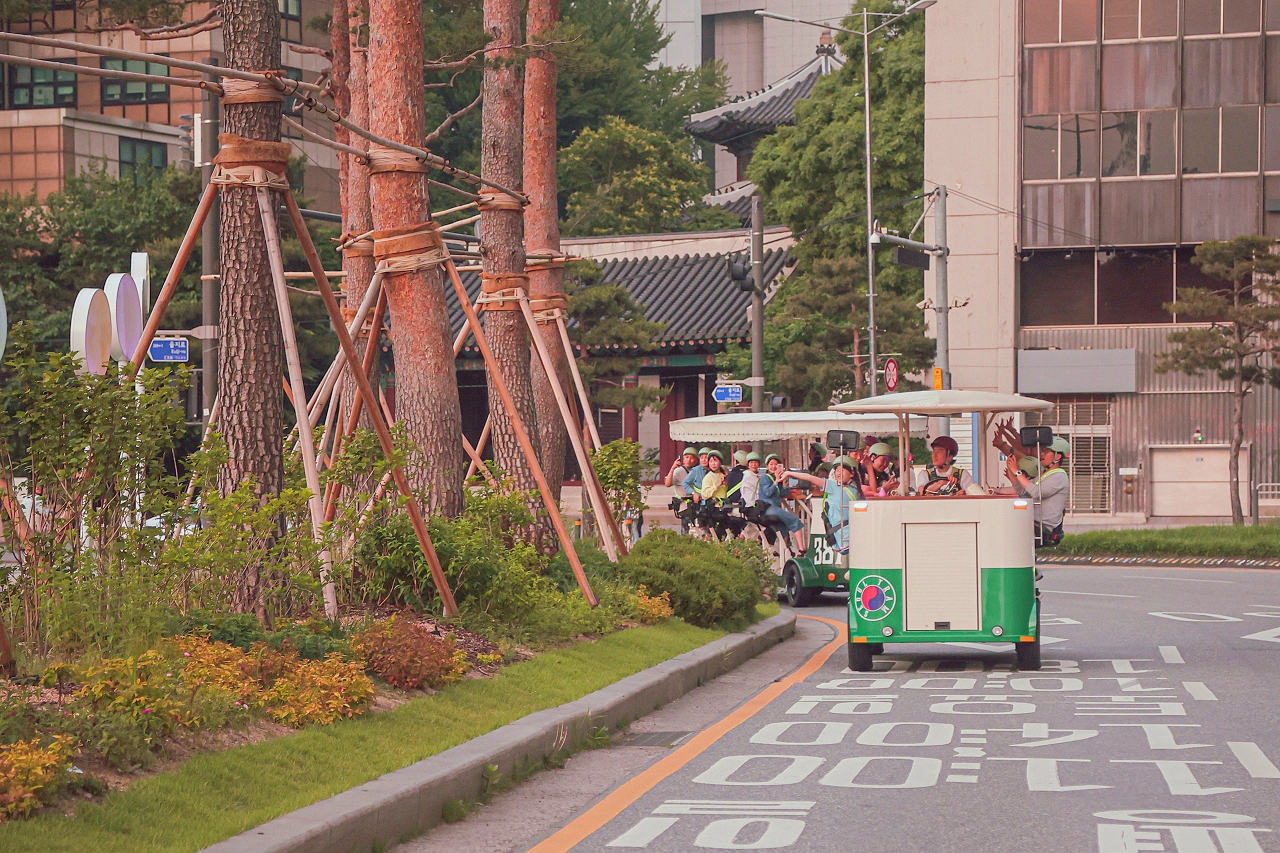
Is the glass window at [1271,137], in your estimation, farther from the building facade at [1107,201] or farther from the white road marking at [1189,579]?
the white road marking at [1189,579]

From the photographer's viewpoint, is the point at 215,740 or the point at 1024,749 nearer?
the point at 215,740

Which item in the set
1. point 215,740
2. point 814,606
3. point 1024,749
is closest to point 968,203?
point 814,606

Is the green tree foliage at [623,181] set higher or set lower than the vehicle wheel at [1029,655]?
higher

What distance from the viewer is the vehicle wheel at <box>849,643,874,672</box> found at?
49.0 feet

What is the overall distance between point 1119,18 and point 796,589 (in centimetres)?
2584

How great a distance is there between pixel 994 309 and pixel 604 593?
Answer: 3022 centimetres

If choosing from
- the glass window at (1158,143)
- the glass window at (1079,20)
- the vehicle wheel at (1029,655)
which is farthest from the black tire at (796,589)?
the glass window at (1079,20)

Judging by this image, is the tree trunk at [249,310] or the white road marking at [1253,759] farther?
the tree trunk at [249,310]

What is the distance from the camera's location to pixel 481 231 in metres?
17.5

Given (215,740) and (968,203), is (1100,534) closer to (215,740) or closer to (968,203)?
(968,203)

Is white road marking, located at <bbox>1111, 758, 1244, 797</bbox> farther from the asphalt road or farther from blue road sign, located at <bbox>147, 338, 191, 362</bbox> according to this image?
blue road sign, located at <bbox>147, 338, 191, 362</bbox>

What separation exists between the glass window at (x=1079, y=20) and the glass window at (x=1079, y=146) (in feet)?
6.74

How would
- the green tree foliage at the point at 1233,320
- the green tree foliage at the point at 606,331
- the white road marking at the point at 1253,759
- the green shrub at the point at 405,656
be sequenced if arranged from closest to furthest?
the white road marking at the point at 1253,759 → the green shrub at the point at 405,656 → the green tree foliage at the point at 1233,320 → the green tree foliage at the point at 606,331

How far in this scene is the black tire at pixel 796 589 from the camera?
22.9 m
